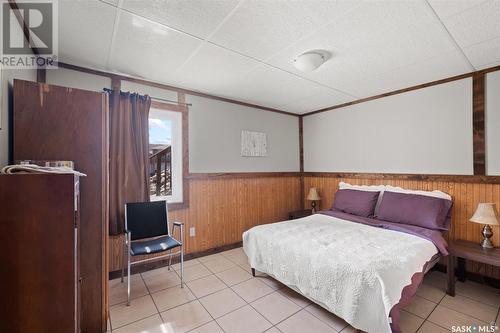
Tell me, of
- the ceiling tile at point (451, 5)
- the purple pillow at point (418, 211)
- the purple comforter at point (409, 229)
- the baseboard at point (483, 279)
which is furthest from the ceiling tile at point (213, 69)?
the baseboard at point (483, 279)

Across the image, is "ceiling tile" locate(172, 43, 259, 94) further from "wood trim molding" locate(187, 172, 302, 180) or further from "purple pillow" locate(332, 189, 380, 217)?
"purple pillow" locate(332, 189, 380, 217)

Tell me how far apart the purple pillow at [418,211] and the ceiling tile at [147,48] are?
9.60 feet

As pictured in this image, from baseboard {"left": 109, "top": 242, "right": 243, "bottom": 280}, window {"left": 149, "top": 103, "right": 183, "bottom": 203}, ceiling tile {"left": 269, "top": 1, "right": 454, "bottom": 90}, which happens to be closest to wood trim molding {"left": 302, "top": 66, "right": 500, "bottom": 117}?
ceiling tile {"left": 269, "top": 1, "right": 454, "bottom": 90}

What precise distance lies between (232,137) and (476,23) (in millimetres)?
2842

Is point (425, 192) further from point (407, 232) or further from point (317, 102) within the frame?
point (317, 102)

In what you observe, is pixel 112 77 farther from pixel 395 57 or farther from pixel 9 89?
pixel 395 57

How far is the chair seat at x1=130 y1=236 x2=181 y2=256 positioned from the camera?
228 centimetres

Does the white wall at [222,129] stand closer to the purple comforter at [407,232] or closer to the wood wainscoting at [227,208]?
the wood wainscoting at [227,208]

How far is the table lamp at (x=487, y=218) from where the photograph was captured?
2273 mm

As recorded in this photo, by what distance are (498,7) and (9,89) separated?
3.31 m


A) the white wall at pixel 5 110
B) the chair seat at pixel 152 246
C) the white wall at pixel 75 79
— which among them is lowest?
the chair seat at pixel 152 246

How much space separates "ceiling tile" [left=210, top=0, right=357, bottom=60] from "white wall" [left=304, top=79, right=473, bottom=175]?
215 centimetres

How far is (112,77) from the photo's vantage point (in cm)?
265

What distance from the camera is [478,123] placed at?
2.57 metres
